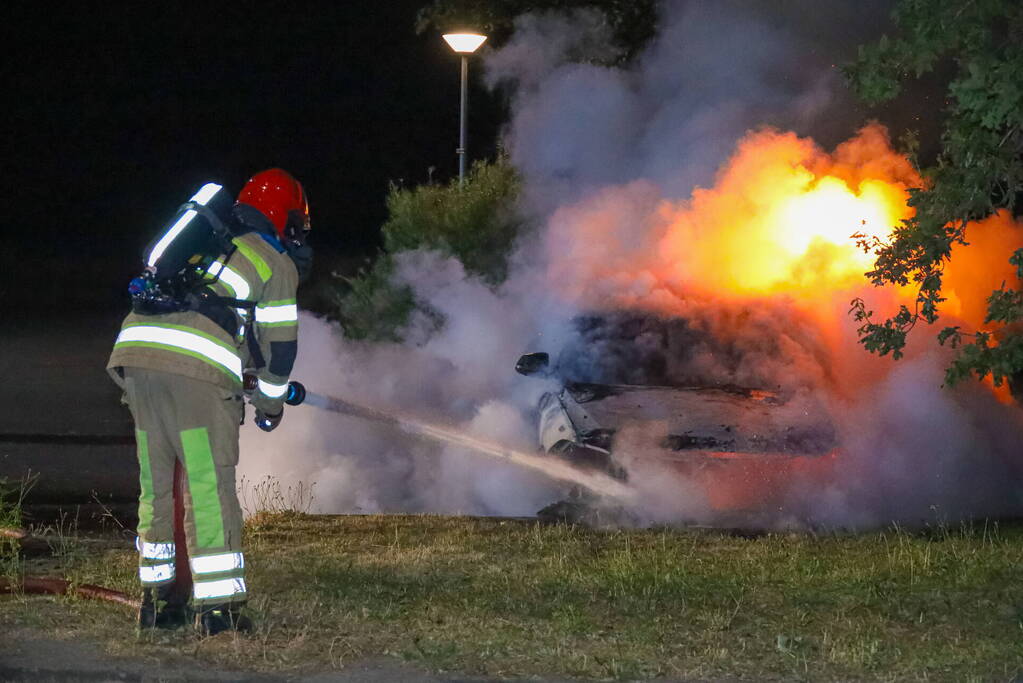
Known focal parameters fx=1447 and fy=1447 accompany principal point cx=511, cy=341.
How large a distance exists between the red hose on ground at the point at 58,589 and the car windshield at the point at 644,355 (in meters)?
4.20

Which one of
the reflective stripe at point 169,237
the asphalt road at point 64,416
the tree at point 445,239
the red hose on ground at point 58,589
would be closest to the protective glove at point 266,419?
the reflective stripe at point 169,237

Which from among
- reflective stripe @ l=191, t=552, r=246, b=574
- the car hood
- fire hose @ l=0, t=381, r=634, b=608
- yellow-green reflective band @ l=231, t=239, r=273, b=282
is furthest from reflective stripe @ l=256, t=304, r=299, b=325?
the car hood

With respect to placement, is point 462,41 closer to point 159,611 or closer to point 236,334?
point 236,334

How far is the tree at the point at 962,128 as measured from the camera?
5.66m

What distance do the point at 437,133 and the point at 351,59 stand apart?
23.1 ft

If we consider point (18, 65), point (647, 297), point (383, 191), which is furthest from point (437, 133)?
point (647, 297)

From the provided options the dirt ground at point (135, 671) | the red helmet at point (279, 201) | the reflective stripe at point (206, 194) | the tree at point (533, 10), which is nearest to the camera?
the dirt ground at point (135, 671)

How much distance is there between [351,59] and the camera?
135 ft

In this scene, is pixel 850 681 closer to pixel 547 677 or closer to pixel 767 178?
pixel 547 677

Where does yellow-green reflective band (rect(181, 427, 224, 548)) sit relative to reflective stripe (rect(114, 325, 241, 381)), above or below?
below

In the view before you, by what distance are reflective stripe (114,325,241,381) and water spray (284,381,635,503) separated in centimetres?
157

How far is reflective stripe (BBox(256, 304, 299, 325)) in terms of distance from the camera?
5.63 m

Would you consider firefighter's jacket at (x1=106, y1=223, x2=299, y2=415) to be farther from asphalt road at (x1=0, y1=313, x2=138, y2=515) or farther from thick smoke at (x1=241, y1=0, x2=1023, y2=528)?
asphalt road at (x1=0, y1=313, x2=138, y2=515)

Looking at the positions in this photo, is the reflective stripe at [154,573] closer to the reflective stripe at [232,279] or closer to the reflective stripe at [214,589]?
the reflective stripe at [214,589]
